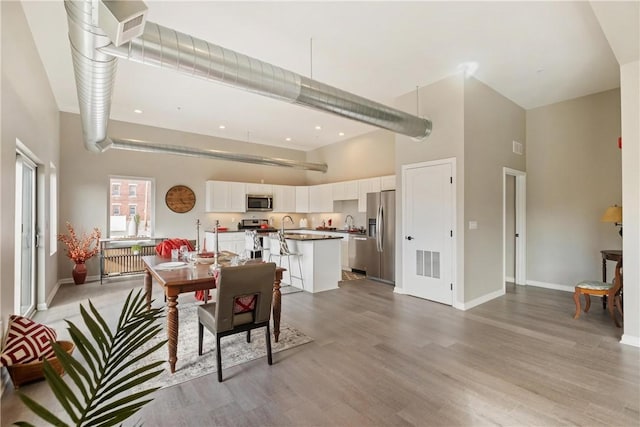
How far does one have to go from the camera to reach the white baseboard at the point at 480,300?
4.36 m

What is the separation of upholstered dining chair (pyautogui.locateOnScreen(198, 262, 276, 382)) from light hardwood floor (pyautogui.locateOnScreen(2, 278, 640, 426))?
380mm

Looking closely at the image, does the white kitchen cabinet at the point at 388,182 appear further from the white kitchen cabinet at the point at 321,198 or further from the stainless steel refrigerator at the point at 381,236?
the white kitchen cabinet at the point at 321,198

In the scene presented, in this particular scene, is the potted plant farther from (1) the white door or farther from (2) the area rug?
(1) the white door

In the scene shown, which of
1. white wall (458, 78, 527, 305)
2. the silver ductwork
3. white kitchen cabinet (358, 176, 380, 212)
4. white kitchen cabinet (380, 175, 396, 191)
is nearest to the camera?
the silver ductwork

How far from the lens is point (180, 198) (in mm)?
7219

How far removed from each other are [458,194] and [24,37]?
17.3 ft

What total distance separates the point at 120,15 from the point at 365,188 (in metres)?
5.62

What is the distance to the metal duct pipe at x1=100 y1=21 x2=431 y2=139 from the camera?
255 cm

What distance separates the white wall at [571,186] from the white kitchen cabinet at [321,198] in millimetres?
4232

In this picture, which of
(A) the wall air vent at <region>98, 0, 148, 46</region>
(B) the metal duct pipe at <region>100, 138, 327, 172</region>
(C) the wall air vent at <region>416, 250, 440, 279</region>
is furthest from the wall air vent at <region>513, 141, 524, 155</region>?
(A) the wall air vent at <region>98, 0, 148, 46</region>

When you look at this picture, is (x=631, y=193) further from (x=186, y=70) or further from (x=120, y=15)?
(x=120, y=15)

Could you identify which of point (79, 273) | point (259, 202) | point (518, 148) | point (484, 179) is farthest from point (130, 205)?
point (518, 148)

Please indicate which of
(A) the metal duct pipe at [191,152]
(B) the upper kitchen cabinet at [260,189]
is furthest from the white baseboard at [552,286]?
(B) the upper kitchen cabinet at [260,189]

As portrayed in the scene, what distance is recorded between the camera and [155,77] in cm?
454
